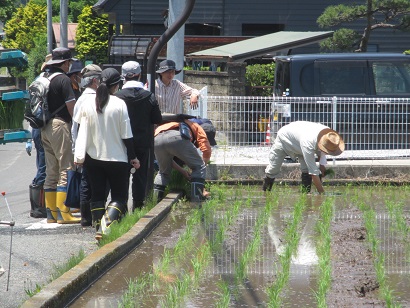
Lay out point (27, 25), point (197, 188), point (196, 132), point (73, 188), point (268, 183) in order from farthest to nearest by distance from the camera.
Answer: point (27, 25), point (268, 183), point (197, 188), point (196, 132), point (73, 188)

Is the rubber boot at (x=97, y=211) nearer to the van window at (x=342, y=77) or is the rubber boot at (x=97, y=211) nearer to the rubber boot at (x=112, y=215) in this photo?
the rubber boot at (x=112, y=215)

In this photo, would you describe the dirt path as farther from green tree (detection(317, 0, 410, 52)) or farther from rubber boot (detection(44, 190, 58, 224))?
green tree (detection(317, 0, 410, 52))

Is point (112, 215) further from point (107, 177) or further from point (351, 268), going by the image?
point (351, 268)

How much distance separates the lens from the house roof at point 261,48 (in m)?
21.7

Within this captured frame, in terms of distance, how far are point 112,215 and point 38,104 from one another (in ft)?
5.49

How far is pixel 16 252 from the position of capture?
7945 mm

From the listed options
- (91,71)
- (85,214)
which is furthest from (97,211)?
(91,71)

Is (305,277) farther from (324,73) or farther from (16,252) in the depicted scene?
(324,73)

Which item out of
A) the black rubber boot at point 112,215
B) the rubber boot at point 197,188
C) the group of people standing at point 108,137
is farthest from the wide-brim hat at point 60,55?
the rubber boot at point 197,188

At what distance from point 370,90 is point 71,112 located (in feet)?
23.5

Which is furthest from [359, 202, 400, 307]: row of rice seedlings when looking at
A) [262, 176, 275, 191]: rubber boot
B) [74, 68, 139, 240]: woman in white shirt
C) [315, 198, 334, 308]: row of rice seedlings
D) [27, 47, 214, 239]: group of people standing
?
[74, 68, 139, 240]: woman in white shirt

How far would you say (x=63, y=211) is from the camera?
9.65 metres

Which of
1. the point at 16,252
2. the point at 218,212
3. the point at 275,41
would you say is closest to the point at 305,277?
the point at 16,252

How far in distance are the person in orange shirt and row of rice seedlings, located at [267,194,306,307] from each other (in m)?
1.23
